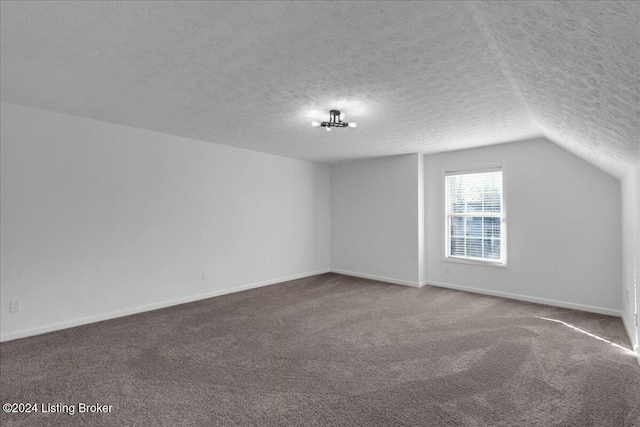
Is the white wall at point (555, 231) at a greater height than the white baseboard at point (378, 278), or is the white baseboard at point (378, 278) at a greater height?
the white wall at point (555, 231)

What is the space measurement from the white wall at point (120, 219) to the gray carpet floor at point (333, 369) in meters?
0.45

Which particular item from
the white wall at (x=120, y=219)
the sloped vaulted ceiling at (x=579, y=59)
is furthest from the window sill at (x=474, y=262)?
the white wall at (x=120, y=219)

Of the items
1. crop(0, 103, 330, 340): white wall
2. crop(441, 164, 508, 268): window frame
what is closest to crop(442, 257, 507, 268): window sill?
crop(441, 164, 508, 268): window frame

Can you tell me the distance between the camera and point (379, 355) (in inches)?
119

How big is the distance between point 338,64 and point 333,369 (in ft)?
8.27

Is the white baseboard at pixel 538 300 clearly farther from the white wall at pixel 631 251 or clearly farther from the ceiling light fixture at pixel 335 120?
the ceiling light fixture at pixel 335 120

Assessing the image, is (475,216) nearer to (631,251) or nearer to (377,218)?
(377,218)

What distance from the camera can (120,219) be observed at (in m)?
4.24

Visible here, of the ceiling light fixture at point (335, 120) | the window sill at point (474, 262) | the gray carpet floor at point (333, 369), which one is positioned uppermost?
the ceiling light fixture at point (335, 120)

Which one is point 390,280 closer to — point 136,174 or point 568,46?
point 136,174

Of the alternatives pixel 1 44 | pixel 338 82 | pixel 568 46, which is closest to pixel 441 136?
pixel 338 82

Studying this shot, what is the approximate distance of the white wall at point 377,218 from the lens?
6016mm

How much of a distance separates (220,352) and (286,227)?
3528 mm

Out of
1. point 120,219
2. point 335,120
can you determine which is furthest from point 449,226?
point 120,219
